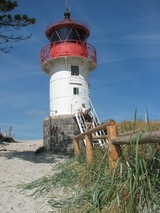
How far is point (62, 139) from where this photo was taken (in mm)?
15961

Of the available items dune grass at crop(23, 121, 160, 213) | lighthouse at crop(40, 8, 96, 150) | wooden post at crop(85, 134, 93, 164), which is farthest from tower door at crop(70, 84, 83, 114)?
dune grass at crop(23, 121, 160, 213)

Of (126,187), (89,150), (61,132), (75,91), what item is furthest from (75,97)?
(126,187)

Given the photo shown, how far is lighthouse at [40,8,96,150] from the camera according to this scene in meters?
16.5

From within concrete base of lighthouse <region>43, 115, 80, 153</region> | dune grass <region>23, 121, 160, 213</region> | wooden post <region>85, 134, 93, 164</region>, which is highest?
concrete base of lighthouse <region>43, 115, 80, 153</region>

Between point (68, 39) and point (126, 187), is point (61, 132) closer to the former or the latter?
point (68, 39)

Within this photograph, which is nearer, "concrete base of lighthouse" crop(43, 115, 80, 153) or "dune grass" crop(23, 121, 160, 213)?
"dune grass" crop(23, 121, 160, 213)

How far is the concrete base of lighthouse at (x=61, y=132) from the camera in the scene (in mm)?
15703

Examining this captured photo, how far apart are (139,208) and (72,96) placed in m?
13.6

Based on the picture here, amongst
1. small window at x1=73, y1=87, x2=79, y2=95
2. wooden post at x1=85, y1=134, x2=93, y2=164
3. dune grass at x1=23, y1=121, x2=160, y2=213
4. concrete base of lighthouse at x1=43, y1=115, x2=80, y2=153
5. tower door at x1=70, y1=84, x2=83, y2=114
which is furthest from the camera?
small window at x1=73, y1=87, x2=79, y2=95

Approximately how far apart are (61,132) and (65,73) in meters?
3.36

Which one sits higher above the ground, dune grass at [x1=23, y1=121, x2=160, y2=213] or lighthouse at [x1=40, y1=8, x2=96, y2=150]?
lighthouse at [x1=40, y1=8, x2=96, y2=150]

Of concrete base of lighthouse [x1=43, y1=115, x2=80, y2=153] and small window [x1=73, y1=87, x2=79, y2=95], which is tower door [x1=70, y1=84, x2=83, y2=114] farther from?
concrete base of lighthouse [x1=43, y1=115, x2=80, y2=153]

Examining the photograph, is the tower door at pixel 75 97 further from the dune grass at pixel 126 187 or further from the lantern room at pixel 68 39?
the dune grass at pixel 126 187

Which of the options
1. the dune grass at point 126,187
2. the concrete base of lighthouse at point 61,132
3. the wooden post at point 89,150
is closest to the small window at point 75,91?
the concrete base of lighthouse at point 61,132
